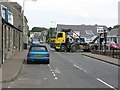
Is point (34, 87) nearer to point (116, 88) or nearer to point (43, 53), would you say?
point (116, 88)

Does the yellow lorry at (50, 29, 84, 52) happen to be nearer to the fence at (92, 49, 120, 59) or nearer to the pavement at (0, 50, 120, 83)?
the fence at (92, 49, 120, 59)

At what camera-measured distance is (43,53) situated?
25.5m

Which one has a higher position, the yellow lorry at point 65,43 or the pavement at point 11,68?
the yellow lorry at point 65,43

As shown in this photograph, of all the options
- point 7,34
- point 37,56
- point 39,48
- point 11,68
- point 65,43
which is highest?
point 7,34

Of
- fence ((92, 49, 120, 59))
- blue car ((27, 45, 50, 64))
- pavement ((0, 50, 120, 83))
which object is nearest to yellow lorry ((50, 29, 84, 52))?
fence ((92, 49, 120, 59))

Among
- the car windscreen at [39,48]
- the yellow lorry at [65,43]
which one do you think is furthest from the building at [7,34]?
the yellow lorry at [65,43]

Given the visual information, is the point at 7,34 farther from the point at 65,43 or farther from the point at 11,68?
the point at 65,43

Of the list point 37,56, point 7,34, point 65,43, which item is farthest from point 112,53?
point 65,43

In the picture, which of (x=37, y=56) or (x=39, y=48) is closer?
(x=37, y=56)

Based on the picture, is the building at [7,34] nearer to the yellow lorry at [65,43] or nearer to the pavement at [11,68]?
the pavement at [11,68]

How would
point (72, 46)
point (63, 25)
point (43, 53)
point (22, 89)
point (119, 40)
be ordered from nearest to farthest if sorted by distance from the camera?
point (22, 89)
point (43, 53)
point (72, 46)
point (119, 40)
point (63, 25)

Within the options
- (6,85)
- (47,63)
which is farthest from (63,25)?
(6,85)

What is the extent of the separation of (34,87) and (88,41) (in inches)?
1626

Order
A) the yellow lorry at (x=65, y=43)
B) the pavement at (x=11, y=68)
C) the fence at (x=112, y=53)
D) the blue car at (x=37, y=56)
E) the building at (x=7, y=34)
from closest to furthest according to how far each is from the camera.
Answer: the pavement at (x=11, y=68) < the building at (x=7, y=34) < the blue car at (x=37, y=56) < the fence at (x=112, y=53) < the yellow lorry at (x=65, y=43)
